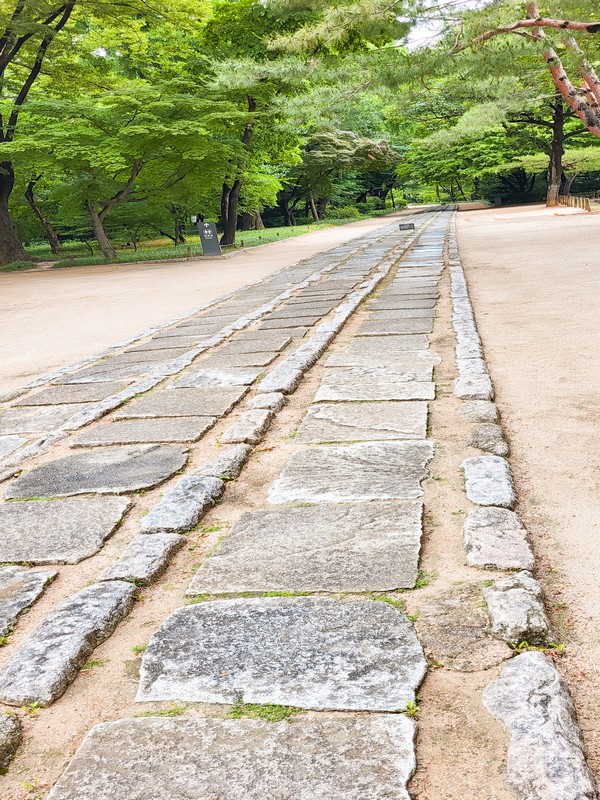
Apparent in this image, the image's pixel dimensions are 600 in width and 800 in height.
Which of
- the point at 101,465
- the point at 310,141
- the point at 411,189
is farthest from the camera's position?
the point at 411,189

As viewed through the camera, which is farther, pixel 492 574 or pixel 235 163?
pixel 235 163

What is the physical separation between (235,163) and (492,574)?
55.9 ft

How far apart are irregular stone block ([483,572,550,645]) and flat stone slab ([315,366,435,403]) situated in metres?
1.87

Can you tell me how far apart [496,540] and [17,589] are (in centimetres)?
143

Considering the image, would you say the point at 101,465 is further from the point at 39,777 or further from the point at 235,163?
the point at 235,163

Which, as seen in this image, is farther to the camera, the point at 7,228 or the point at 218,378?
the point at 7,228

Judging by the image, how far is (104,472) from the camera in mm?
2953

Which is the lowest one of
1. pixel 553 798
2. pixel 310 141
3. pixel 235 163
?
pixel 553 798

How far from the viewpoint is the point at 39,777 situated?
4.39 ft

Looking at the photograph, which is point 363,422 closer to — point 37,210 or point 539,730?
point 539,730

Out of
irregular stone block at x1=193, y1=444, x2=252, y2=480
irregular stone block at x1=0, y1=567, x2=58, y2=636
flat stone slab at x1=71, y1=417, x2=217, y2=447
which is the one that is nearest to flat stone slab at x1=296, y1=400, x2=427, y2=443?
irregular stone block at x1=193, y1=444, x2=252, y2=480

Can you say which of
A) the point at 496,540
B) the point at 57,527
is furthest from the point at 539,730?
the point at 57,527

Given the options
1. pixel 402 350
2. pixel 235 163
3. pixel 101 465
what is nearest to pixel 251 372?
pixel 402 350

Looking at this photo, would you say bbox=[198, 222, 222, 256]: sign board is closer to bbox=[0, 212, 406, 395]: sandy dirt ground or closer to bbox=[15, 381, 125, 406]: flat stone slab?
bbox=[0, 212, 406, 395]: sandy dirt ground
